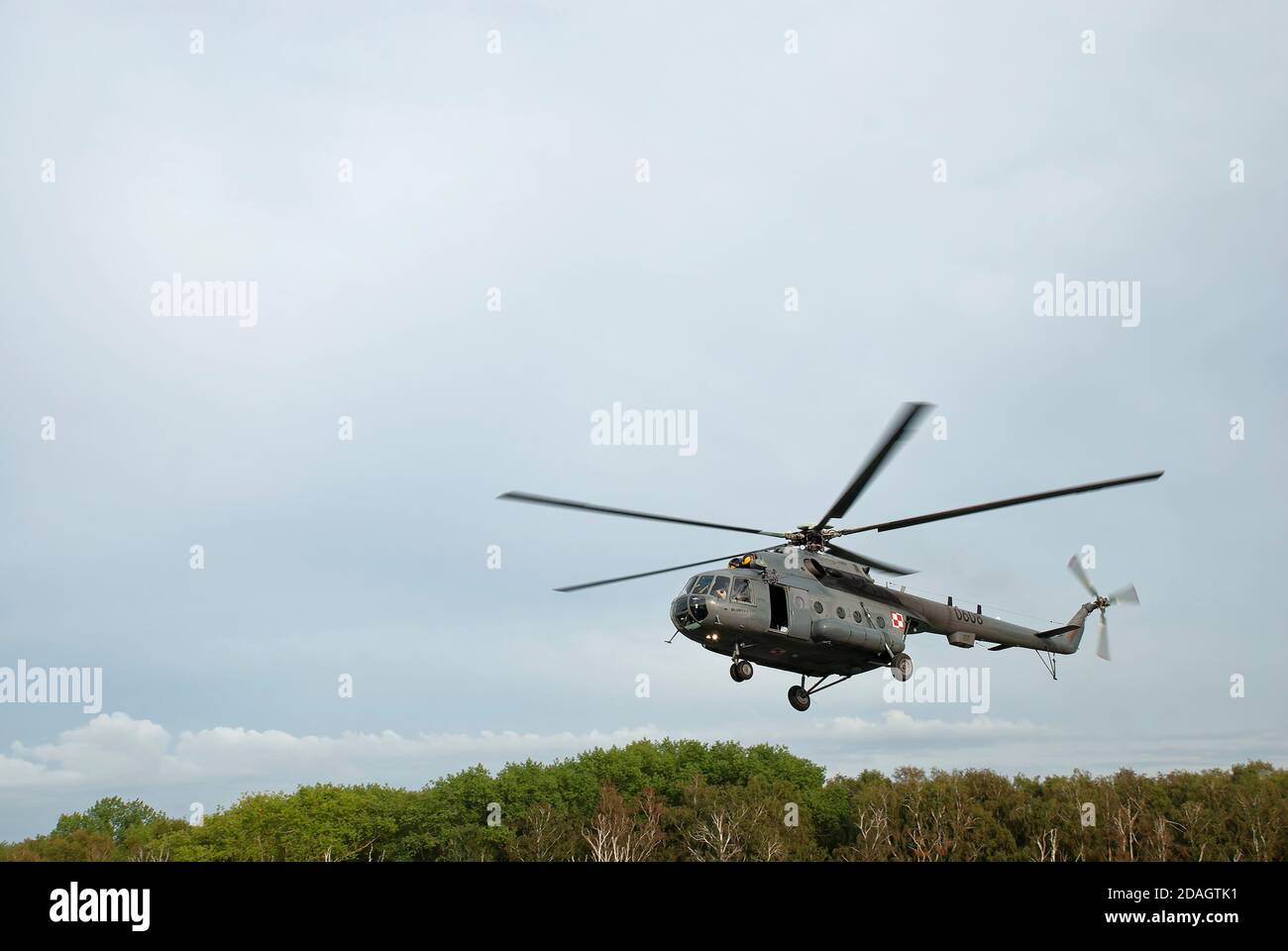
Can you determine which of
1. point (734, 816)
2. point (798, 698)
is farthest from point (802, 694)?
point (734, 816)

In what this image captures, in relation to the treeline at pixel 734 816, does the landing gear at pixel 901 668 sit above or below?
above

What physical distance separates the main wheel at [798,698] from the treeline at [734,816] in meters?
65.2

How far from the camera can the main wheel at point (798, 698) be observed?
2908 cm

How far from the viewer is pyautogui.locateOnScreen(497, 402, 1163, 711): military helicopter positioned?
25.9 metres

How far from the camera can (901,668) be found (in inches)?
1176

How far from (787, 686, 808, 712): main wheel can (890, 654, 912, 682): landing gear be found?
8.31 ft

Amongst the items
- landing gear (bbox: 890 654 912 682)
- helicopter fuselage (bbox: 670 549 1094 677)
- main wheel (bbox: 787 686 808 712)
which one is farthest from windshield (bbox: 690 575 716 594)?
landing gear (bbox: 890 654 912 682)

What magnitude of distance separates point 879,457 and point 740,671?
6874mm

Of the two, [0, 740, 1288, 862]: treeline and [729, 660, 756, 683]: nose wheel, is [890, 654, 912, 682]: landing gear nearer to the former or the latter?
[729, 660, 756, 683]: nose wheel

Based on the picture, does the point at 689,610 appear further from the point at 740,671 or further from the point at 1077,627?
the point at 1077,627

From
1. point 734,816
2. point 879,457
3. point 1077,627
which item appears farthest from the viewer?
point 734,816

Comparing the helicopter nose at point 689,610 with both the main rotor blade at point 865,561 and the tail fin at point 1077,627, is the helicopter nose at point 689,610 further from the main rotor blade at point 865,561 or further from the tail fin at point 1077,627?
the tail fin at point 1077,627

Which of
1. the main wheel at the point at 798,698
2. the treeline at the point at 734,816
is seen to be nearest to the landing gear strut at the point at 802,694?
the main wheel at the point at 798,698

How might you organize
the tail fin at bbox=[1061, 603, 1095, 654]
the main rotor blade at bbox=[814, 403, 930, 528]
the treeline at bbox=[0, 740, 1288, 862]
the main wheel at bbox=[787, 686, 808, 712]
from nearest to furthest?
the main rotor blade at bbox=[814, 403, 930, 528]
the main wheel at bbox=[787, 686, 808, 712]
the tail fin at bbox=[1061, 603, 1095, 654]
the treeline at bbox=[0, 740, 1288, 862]
